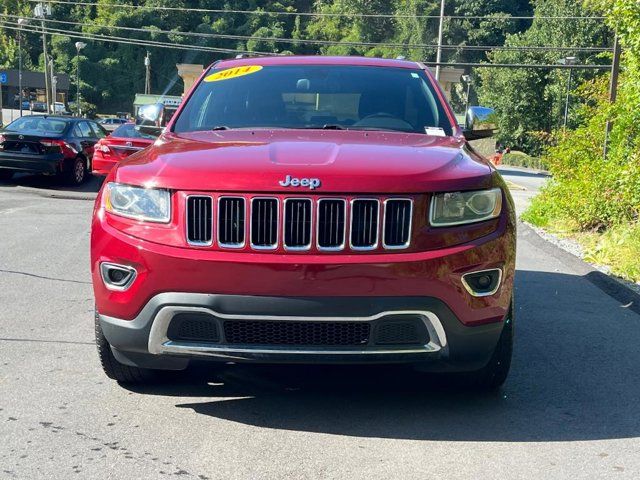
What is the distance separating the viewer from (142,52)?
131750 mm

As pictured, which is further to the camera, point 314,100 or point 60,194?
point 60,194

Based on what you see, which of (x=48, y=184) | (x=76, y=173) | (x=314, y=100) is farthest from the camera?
(x=48, y=184)

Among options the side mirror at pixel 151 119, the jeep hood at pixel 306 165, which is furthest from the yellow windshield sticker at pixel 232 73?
the jeep hood at pixel 306 165

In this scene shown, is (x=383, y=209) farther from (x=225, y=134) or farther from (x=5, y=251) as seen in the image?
(x=5, y=251)

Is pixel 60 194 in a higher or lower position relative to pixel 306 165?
lower

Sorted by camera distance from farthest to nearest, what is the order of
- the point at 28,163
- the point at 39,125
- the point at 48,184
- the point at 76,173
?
the point at 48,184 → the point at 39,125 → the point at 76,173 → the point at 28,163

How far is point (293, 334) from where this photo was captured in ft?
12.4

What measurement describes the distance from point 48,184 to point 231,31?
92693 millimetres

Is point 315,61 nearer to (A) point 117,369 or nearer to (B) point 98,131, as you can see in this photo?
(A) point 117,369

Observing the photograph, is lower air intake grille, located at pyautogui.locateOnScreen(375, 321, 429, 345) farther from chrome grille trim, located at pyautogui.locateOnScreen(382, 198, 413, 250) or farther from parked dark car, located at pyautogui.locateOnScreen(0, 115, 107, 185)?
parked dark car, located at pyautogui.locateOnScreen(0, 115, 107, 185)

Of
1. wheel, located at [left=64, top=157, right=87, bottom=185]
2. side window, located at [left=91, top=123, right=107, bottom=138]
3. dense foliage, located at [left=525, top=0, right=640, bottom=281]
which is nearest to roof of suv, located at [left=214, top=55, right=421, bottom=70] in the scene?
dense foliage, located at [left=525, top=0, right=640, bottom=281]

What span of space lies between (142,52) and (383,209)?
134m

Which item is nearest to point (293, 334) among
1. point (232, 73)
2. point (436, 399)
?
point (436, 399)

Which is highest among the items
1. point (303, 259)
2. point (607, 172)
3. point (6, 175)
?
point (303, 259)
